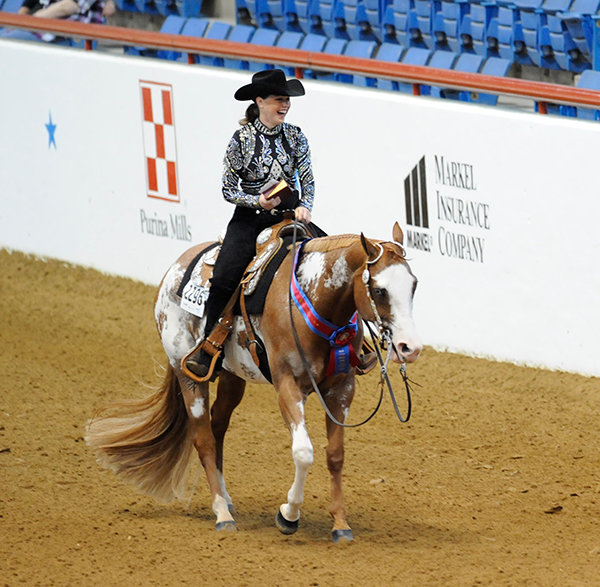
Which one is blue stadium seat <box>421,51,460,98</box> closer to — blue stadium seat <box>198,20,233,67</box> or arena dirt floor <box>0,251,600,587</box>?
blue stadium seat <box>198,20,233,67</box>

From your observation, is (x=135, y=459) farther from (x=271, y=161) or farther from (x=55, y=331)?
(x=55, y=331)

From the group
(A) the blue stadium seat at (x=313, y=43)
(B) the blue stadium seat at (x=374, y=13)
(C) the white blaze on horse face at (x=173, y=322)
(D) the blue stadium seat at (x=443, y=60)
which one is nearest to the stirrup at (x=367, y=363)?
(C) the white blaze on horse face at (x=173, y=322)

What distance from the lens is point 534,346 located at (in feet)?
27.5

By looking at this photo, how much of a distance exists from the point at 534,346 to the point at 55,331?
451cm

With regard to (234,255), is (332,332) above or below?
below

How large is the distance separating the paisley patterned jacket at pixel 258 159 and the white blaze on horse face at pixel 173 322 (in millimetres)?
719

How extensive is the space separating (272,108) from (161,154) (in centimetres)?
520

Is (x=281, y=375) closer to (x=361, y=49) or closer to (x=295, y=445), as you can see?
(x=295, y=445)

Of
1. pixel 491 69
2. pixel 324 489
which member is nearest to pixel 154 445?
pixel 324 489

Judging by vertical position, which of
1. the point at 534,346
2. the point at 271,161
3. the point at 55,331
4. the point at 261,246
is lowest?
the point at 55,331

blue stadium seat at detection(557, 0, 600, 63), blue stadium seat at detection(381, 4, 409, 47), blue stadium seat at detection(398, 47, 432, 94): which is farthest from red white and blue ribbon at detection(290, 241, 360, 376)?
blue stadium seat at detection(381, 4, 409, 47)

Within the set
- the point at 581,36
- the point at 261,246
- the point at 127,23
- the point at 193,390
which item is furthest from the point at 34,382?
the point at 127,23

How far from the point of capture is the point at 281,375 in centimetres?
570

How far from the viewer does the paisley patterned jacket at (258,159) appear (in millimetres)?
6012
